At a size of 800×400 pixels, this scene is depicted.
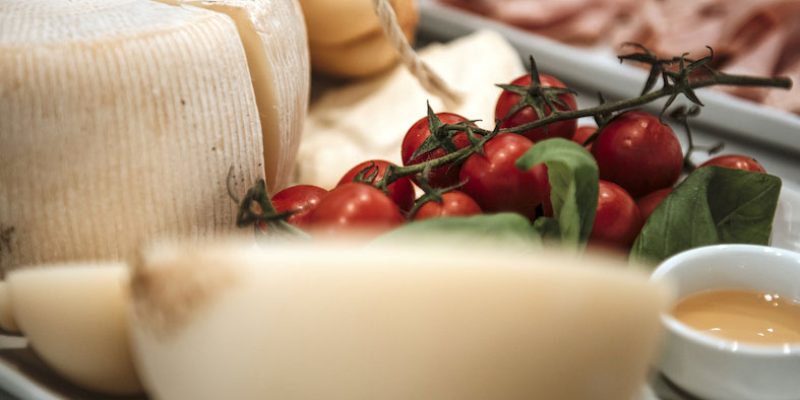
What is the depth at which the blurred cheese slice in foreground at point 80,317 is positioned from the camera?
0.72m

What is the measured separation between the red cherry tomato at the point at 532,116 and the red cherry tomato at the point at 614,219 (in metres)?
0.09

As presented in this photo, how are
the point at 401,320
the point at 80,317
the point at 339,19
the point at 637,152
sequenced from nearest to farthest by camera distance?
the point at 401,320 → the point at 80,317 → the point at 637,152 → the point at 339,19

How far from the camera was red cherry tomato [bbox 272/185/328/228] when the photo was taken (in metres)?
0.85

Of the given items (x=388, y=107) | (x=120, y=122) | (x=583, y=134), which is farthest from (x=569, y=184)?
(x=388, y=107)

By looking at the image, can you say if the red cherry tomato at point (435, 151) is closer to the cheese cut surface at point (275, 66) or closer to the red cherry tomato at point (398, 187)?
the red cherry tomato at point (398, 187)

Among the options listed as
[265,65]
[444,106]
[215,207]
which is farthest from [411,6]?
[215,207]

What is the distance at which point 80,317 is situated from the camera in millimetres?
719

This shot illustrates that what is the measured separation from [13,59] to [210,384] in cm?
40

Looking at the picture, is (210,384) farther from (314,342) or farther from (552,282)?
(552,282)

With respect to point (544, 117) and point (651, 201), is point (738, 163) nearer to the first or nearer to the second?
point (651, 201)

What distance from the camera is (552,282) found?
594mm

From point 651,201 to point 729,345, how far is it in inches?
9.8

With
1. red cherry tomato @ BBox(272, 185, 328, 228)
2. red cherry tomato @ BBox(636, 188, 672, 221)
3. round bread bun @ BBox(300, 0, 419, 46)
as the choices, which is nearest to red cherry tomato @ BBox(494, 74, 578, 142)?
red cherry tomato @ BBox(636, 188, 672, 221)

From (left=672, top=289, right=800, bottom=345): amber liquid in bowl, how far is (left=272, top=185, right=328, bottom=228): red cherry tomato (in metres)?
0.39
